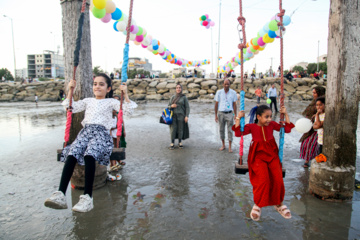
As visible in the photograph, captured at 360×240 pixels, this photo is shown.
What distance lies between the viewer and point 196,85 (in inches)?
884

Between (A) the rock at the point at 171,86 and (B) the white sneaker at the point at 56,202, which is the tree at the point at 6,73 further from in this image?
(B) the white sneaker at the point at 56,202

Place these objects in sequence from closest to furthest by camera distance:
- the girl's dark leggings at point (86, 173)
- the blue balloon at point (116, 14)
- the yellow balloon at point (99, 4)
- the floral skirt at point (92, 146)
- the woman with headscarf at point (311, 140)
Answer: the girl's dark leggings at point (86, 173), the floral skirt at point (92, 146), the woman with headscarf at point (311, 140), the yellow balloon at point (99, 4), the blue balloon at point (116, 14)

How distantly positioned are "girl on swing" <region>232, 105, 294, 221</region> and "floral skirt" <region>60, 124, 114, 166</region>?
5.29ft

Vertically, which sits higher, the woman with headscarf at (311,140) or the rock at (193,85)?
the rock at (193,85)

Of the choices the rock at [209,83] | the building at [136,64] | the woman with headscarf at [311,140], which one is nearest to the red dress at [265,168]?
the woman with headscarf at [311,140]

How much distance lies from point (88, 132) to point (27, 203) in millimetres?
1368

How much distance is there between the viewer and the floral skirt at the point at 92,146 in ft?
9.56

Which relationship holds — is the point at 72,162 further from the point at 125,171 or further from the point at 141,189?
the point at 125,171

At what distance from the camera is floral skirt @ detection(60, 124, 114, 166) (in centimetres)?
291

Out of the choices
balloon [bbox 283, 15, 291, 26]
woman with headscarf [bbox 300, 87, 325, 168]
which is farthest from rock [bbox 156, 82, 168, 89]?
woman with headscarf [bbox 300, 87, 325, 168]

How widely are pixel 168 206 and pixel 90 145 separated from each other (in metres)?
1.27

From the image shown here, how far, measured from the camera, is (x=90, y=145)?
9.67 feet

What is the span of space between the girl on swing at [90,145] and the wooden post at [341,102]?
276 cm

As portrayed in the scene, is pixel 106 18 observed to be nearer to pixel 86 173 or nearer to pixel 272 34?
pixel 86 173
